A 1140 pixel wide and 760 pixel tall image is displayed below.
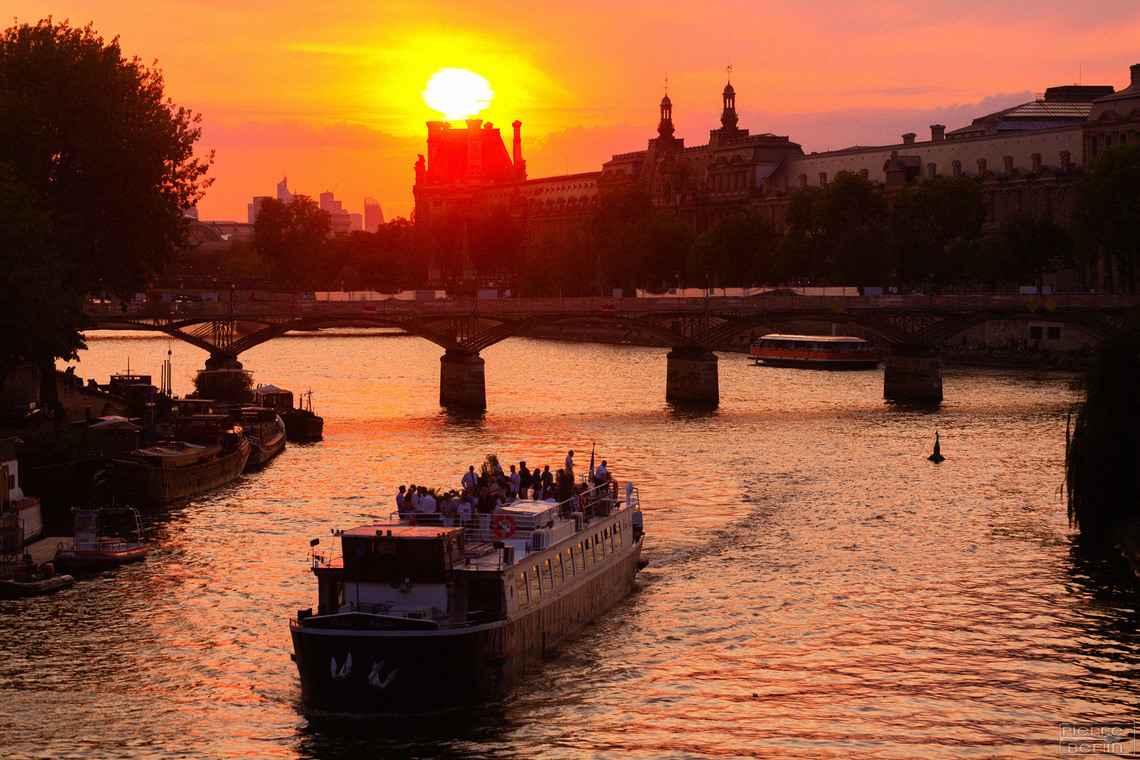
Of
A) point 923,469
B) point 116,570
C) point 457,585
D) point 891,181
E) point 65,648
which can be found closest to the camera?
point 457,585

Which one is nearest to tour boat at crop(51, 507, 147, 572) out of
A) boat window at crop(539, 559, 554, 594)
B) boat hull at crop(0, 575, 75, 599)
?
boat hull at crop(0, 575, 75, 599)

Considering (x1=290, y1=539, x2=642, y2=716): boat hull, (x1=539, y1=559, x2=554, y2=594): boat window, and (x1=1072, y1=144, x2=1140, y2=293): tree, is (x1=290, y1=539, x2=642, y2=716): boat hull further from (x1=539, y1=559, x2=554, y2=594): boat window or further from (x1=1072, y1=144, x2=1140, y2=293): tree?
(x1=1072, y1=144, x2=1140, y2=293): tree

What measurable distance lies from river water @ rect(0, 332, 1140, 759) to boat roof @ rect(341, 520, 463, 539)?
427cm

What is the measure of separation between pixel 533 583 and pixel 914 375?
260 feet

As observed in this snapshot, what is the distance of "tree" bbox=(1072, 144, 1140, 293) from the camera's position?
129625 millimetres

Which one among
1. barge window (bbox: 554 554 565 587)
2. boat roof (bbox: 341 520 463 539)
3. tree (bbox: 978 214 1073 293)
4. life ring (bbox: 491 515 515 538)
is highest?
tree (bbox: 978 214 1073 293)

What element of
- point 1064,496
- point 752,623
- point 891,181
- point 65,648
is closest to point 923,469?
point 1064,496

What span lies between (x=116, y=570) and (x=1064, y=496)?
39.3m

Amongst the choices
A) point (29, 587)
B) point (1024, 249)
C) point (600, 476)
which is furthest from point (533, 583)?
point (1024, 249)

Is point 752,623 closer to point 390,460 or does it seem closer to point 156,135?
point 390,460

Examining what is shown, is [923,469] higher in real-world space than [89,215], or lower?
lower

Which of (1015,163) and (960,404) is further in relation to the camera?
(1015,163)

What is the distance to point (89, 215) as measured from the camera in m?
77.1

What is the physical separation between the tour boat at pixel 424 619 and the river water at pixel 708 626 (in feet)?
2.61
